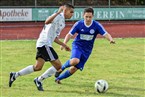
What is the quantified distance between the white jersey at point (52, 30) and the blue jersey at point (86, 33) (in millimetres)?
813

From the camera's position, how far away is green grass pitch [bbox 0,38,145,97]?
8453mm

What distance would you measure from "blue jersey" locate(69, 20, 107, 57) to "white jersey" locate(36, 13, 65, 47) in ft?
2.67

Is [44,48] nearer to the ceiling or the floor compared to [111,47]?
nearer to the ceiling

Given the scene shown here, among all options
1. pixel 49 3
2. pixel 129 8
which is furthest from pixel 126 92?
pixel 49 3

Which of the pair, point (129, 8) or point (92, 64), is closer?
point (92, 64)

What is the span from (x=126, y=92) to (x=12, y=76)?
2470 millimetres

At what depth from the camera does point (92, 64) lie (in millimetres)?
12641

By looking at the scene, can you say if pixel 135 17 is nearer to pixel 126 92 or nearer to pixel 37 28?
pixel 37 28

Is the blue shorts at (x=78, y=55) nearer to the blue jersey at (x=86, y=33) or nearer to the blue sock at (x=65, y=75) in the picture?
the blue jersey at (x=86, y=33)

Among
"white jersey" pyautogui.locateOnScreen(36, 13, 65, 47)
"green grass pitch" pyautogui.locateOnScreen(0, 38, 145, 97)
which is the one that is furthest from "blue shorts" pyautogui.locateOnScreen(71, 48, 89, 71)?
"white jersey" pyautogui.locateOnScreen(36, 13, 65, 47)

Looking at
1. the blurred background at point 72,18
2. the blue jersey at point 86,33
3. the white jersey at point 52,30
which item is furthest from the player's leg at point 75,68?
the blurred background at point 72,18

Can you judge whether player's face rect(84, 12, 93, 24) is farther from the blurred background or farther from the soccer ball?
the blurred background

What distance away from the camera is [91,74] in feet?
35.5

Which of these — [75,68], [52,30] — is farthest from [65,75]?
[52,30]
